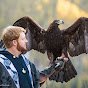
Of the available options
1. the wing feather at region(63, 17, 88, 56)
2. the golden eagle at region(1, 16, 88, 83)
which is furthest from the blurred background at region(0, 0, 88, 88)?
the wing feather at region(63, 17, 88, 56)

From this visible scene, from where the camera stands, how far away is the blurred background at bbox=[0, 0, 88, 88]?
11.7 feet

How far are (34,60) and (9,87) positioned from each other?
228 centimetres

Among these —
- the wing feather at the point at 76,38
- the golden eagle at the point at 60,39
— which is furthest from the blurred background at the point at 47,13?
the wing feather at the point at 76,38

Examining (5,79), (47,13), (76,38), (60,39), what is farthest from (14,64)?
(47,13)

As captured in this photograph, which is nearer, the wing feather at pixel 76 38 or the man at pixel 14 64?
the man at pixel 14 64

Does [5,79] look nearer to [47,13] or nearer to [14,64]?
[14,64]

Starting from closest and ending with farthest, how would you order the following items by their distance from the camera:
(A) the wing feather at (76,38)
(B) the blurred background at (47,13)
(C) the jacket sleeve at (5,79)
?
(C) the jacket sleeve at (5,79)
(A) the wing feather at (76,38)
(B) the blurred background at (47,13)

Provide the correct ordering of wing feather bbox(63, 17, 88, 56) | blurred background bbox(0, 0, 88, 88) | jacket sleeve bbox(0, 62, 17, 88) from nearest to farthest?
jacket sleeve bbox(0, 62, 17, 88), wing feather bbox(63, 17, 88, 56), blurred background bbox(0, 0, 88, 88)

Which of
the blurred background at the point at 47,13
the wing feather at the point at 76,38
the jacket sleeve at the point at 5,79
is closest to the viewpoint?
the jacket sleeve at the point at 5,79

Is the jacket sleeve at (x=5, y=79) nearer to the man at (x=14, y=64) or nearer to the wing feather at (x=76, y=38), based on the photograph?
the man at (x=14, y=64)

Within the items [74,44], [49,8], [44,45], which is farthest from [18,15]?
[74,44]

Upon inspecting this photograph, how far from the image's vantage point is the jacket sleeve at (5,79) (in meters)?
1.16

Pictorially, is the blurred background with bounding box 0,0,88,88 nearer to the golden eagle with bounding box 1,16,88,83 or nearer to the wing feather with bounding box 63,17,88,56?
the golden eagle with bounding box 1,16,88,83

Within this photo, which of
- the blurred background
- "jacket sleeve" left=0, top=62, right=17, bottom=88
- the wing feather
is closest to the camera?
"jacket sleeve" left=0, top=62, right=17, bottom=88
